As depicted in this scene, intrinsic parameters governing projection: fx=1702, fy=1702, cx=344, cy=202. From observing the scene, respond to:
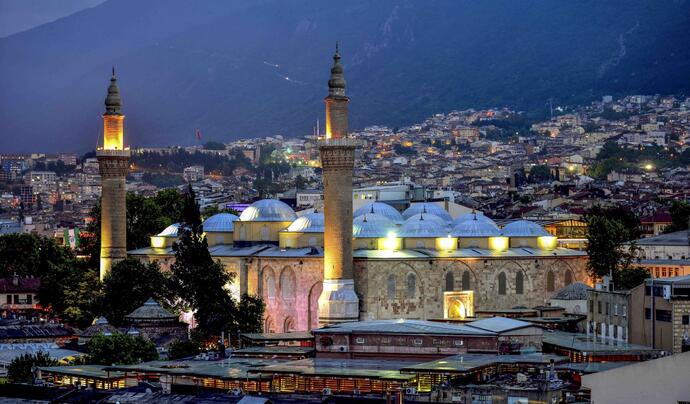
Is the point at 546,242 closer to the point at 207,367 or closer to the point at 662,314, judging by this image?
the point at 662,314

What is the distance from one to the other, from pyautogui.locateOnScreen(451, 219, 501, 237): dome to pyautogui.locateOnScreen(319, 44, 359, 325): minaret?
7437 millimetres

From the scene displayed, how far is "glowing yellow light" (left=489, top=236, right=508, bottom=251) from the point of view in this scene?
71.4 metres

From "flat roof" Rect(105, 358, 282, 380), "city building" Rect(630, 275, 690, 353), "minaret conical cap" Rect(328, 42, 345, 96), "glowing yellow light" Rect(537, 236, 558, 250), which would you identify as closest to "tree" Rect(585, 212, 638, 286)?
"glowing yellow light" Rect(537, 236, 558, 250)

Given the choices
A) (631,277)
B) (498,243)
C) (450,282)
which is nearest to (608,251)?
(631,277)

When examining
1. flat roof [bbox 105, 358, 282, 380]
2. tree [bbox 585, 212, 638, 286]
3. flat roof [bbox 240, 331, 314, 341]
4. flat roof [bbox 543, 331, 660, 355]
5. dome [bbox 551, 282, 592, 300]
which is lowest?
flat roof [bbox 105, 358, 282, 380]

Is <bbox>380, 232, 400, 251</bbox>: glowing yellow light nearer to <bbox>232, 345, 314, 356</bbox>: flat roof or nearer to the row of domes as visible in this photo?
the row of domes

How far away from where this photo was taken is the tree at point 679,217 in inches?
3711

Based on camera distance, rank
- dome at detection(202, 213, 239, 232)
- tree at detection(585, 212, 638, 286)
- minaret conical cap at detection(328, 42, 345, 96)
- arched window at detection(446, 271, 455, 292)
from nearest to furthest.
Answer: minaret conical cap at detection(328, 42, 345, 96) → arched window at detection(446, 271, 455, 292) → tree at detection(585, 212, 638, 286) → dome at detection(202, 213, 239, 232)

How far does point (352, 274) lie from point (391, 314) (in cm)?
242

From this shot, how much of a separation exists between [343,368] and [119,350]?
1062 cm

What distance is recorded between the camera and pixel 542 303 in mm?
69250

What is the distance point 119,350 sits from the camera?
54.6 meters

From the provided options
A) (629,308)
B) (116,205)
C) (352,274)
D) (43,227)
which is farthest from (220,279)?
(43,227)

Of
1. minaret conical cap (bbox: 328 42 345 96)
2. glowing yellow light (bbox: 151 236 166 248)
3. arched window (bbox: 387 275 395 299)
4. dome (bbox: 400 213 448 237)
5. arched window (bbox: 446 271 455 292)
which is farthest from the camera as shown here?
glowing yellow light (bbox: 151 236 166 248)
